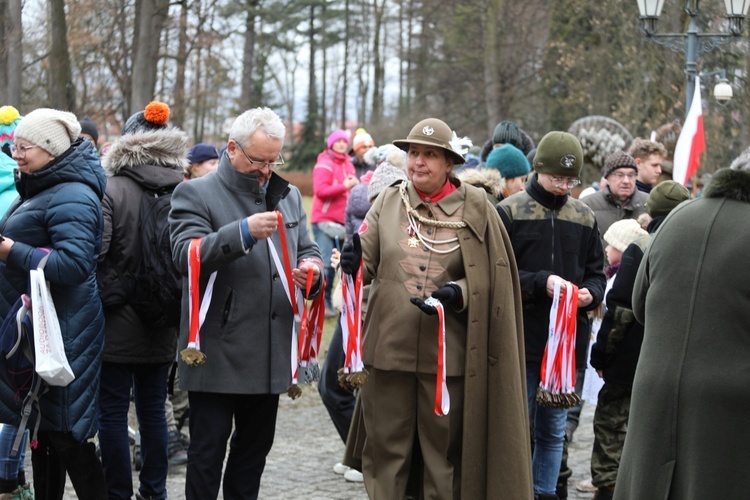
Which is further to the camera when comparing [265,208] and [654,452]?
[265,208]

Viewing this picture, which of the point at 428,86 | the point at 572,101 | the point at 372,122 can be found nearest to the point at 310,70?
the point at 372,122

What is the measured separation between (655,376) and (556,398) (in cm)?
165

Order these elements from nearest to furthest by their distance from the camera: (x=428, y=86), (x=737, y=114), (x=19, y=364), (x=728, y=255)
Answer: (x=728, y=255)
(x=19, y=364)
(x=737, y=114)
(x=428, y=86)

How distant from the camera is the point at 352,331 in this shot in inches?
199

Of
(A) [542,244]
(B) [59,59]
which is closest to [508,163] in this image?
(A) [542,244]

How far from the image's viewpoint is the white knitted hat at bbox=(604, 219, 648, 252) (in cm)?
613

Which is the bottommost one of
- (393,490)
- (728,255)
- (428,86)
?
(393,490)

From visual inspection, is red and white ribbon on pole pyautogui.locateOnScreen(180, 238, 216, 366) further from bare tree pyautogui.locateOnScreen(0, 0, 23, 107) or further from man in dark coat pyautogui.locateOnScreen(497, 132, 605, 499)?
bare tree pyautogui.locateOnScreen(0, 0, 23, 107)

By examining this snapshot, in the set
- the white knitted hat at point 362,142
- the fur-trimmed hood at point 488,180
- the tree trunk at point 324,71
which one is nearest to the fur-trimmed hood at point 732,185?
the fur-trimmed hood at point 488,180

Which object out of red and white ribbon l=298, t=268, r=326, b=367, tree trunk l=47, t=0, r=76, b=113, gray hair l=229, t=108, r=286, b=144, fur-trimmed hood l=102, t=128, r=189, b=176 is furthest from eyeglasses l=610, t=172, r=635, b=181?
tree trunk l=47, t=0, r=76, b=113

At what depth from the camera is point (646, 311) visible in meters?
4.16

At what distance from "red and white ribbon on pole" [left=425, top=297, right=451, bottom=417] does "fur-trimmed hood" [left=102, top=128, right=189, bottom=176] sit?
1.69 m

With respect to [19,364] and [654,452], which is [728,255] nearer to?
[654,452]

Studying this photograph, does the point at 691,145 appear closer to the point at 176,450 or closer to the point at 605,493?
the point at 605,493
